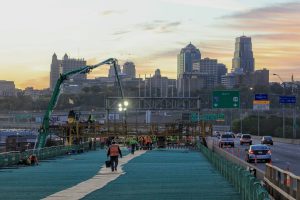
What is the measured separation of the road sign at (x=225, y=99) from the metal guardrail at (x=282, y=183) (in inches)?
2632

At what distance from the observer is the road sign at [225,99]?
92.5m

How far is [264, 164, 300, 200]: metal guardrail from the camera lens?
699 inches

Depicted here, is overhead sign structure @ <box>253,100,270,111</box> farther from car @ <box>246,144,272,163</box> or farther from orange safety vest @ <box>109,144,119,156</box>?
orange safety vest @ <box>109,144,119,156</box>

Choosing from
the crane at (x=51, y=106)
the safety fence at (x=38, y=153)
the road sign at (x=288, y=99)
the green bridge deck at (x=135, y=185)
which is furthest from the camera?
the road sign at (x=288, y=99)

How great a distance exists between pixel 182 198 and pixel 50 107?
56259 millimetres

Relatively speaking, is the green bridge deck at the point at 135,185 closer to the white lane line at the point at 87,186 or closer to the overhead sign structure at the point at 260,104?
the white lane line at the point at 87,186

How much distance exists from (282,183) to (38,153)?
98.7 ft

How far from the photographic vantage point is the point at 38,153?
4875cm

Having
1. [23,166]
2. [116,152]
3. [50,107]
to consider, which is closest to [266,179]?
[116,152]

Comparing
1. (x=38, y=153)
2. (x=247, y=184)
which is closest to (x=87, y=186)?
(x=247, y=184)

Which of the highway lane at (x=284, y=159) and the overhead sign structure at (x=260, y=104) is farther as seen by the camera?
the overhead sign structure at (x=260, y=104)

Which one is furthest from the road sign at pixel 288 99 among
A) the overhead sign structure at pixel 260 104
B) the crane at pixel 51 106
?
the crane at pixel 51 106

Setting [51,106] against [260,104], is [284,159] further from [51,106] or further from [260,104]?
[260,104]

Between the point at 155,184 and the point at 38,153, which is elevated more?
the point at 38,153
